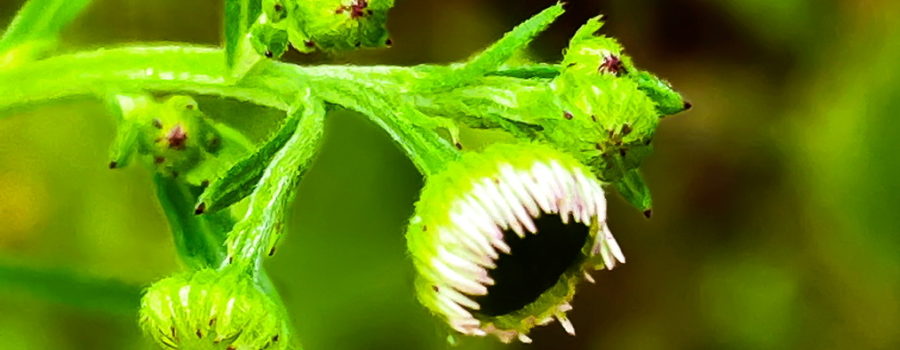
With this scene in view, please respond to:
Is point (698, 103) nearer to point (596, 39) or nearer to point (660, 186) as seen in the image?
point (660, 186)

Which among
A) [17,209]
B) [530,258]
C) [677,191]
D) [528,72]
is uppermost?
[528,72]

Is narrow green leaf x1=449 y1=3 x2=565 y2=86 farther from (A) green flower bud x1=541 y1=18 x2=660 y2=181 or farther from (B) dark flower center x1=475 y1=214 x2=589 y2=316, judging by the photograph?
(B) dark flower center x1=475 y1=214 x2=589 y2=316

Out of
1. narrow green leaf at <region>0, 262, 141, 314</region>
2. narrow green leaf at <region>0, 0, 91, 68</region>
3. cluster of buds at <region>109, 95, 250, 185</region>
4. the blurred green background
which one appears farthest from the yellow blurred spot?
cluster of buds at <region>109, 95, 250, 185</region>

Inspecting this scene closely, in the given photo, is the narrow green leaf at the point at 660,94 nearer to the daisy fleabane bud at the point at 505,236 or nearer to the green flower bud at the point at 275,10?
the daisy fleabane bud at the point at 505,236

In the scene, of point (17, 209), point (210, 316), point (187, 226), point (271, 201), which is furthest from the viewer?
point (17, 209)

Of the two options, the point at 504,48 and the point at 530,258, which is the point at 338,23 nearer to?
the point at 504,48

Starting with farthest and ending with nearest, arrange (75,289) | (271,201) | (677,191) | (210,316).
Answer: (677,191), (75,289), (271,201), (210,316)

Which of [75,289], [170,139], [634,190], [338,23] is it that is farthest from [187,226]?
→ [634,190]

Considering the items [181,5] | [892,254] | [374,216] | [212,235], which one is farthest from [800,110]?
[212,235]
